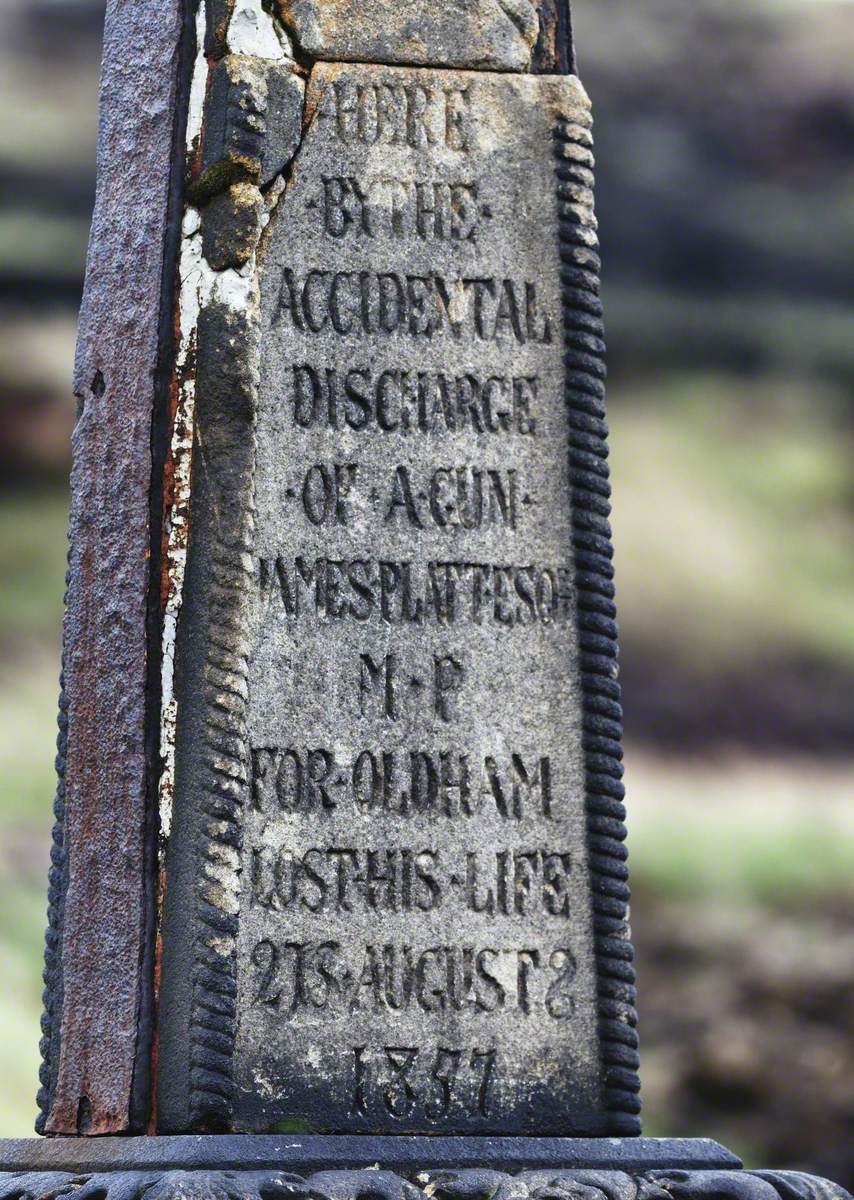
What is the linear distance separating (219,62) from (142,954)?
144cm

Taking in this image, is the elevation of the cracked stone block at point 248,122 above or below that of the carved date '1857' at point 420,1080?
above

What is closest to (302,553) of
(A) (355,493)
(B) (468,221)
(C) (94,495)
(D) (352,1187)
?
(A) (355,493)

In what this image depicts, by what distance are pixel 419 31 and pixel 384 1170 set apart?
185 centimetres

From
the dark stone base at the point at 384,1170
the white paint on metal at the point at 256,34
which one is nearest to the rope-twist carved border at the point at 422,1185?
the dark stone base at the point at 384,1170

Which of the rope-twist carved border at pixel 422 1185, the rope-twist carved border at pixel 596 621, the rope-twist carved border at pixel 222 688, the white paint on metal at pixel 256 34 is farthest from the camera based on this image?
the white paint on metal at pixel 256 34

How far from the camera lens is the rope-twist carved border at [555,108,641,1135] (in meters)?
3.50

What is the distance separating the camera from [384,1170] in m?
3.11

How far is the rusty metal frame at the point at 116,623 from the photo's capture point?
→ 333 centimetres

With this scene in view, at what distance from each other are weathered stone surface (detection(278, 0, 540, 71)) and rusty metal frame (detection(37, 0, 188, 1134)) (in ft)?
0.71

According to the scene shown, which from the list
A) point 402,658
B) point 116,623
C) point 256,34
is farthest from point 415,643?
point 256,34

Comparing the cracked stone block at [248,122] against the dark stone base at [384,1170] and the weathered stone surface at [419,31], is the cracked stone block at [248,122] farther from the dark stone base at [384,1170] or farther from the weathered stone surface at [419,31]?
the dark stone base at [384,1170]

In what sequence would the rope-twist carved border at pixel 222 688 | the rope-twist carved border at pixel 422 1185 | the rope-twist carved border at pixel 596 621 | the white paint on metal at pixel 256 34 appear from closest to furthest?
the rope-twist carved border at pixel 422 1185
the rope-twist carved border at pixel 222 688
the rope-twist carved border at pixel 596 621
the white paint on metal at pixel 256 34

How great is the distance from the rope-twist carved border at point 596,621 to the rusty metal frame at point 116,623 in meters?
0.66

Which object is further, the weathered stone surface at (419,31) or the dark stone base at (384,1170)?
the weathered stone surface at (419,31)
